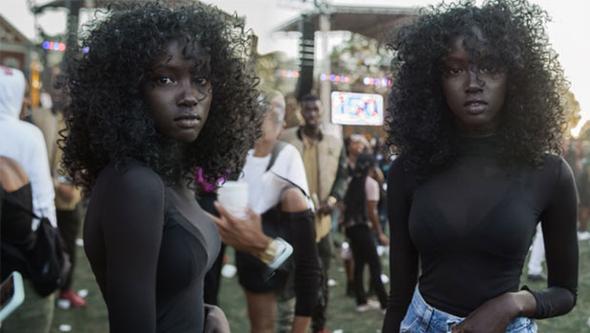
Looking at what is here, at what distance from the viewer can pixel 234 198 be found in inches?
127

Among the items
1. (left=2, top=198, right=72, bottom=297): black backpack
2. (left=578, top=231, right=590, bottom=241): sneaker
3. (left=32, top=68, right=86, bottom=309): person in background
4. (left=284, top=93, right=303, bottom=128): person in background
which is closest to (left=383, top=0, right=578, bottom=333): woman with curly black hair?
(left=2, top=198, right=72, bottom=297): black backpack

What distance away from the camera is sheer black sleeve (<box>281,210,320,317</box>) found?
3746mm

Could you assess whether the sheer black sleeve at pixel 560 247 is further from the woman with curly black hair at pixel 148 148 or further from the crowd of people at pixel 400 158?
the woman with curly black hair at pixel 148 148

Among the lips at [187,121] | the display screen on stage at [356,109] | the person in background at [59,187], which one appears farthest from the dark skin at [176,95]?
the person in background at [59,187]

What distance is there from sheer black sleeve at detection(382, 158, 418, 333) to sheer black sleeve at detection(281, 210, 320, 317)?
1884 mm

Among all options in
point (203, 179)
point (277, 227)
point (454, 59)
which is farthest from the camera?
point (277, 227)

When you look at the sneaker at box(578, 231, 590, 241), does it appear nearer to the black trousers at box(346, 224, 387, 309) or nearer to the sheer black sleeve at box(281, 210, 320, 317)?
the black trousers at box(346, 224, 387, 309)

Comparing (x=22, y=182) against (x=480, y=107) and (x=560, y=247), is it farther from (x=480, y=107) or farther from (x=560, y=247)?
(x=560, y=247)

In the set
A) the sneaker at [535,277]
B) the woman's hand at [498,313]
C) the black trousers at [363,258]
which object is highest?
the woman's hand at [498,313]

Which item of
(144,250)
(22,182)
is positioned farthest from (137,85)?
(22,182)

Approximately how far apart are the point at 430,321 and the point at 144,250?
2.68 feet

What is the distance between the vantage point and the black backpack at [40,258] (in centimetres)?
266

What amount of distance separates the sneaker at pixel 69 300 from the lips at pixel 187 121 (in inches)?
177

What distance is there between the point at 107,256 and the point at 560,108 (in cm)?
133
